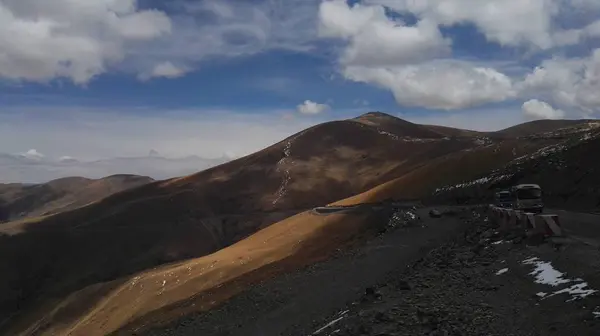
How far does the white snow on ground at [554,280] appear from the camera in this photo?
1300cm

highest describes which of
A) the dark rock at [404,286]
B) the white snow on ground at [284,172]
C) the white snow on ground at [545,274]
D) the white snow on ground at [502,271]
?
the white snow on ground at [284,172]

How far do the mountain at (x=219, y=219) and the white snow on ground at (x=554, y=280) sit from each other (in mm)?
22884

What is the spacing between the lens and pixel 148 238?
447 ft

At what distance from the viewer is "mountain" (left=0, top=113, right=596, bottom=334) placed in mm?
67519

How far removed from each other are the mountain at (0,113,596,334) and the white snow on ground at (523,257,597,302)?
22.9m

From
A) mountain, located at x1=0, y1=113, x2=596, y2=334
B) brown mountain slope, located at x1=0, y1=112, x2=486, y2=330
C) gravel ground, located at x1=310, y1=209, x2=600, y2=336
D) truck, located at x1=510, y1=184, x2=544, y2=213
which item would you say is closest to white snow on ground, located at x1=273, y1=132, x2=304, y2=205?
brown mountain slope, located at x1=0, y1=112, x2=486, y2=330

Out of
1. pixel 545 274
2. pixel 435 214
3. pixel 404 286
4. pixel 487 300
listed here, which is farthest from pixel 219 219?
pixel 487 300

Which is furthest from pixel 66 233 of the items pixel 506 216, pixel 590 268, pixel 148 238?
pixel 590 268

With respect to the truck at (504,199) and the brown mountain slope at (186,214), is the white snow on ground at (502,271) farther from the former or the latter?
the brown mountain slope at (186,214)

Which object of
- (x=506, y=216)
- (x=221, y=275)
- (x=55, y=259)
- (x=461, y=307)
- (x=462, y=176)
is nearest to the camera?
(x=461, y=307)

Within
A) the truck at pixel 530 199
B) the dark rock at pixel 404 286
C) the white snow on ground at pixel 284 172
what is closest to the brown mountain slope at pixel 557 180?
the truck at pixel 530 199

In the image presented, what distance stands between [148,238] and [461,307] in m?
130

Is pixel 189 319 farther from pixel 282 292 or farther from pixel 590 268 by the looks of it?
pixel 590 268

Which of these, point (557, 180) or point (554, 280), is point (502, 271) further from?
point (557, 180)
